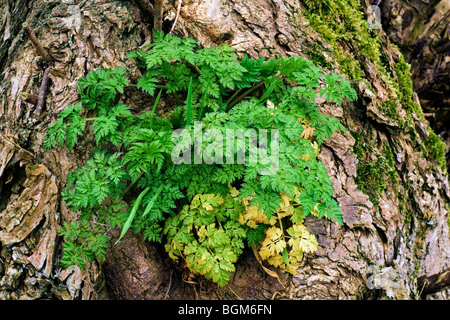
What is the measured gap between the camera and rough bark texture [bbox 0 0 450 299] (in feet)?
7.33

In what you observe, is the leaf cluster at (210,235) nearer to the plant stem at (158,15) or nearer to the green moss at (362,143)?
the green moss at (362,143)

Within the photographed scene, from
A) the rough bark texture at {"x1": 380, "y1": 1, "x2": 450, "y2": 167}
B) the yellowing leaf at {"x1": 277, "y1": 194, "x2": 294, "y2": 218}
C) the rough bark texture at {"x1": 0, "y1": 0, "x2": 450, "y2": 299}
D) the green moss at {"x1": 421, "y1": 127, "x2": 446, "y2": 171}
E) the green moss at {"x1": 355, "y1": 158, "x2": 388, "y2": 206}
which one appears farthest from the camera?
the rough bark texture at {"x1": 380, "y1": 1, "x2": 450, "y2": 167}

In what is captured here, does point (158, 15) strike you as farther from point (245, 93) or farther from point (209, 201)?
point (209, 201)

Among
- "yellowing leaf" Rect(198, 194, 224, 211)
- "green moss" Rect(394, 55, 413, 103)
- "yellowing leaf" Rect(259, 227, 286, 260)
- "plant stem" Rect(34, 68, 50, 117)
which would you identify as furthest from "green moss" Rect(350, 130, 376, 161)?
"plant stem" Rect(34, 68, 50, 117)

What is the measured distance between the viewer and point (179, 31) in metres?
2.51

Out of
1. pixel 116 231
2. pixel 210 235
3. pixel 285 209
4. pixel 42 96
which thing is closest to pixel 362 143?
pixel 285 209

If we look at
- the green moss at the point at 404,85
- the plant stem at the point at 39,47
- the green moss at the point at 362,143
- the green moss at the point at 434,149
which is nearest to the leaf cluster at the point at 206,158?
the plant stem at the point at 39,47

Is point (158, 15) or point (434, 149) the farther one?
point (434, 149)

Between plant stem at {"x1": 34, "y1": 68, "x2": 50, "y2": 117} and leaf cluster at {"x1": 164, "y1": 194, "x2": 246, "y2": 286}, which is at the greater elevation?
plant stem at {"x1": 34, "y1": 68, "x2": 50, "y2": 117}

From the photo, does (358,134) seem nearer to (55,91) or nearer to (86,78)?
(86,78)

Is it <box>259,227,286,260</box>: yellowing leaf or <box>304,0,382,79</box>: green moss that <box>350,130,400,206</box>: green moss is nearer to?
<box>304,0,382,79</box>: green moss

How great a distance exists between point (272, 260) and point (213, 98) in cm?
117

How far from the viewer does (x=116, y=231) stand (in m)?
2.30

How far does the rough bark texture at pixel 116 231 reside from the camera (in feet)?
7.33
